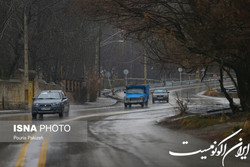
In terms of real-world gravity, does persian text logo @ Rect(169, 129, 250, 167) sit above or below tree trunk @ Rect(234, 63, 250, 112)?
below

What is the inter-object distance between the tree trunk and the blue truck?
23.8 meters

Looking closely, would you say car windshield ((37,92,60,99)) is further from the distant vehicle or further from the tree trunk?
the distant vehicle

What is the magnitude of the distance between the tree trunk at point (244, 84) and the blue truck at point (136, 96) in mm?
23795

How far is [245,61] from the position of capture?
19.0 metres

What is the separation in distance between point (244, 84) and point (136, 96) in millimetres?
24329

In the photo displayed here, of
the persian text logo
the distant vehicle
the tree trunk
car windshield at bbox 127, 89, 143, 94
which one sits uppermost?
the tree trunk

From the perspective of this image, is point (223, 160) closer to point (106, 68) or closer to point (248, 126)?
point (248, 126)

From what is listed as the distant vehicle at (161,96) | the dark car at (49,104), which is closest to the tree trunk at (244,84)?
the dark car at (49,104)

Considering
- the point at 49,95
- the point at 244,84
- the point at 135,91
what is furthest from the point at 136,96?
the point at 244,84

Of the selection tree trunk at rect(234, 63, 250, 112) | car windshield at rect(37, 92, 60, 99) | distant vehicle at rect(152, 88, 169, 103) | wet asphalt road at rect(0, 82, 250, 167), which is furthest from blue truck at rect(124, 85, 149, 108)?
wet asphalt road at rect(0, 82, 250, 167)

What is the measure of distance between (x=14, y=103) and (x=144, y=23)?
23620 mm

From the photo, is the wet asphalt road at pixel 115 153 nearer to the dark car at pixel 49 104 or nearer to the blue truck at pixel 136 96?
the dark car at pixel 49 104

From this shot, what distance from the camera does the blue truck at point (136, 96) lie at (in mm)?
44438

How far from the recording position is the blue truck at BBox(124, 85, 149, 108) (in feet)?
146
